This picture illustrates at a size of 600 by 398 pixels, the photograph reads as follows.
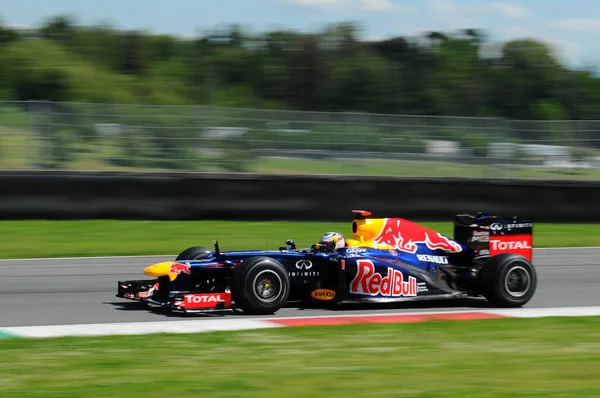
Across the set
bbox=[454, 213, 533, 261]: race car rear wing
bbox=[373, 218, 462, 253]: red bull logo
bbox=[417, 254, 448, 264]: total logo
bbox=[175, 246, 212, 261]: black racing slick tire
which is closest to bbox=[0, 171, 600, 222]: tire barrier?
bbox=[175, 246, 212, 261]: black racing slick tire

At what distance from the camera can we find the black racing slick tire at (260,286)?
348 inches

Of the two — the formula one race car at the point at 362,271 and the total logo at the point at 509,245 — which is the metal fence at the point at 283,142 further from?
the total logo at the point at 509,245

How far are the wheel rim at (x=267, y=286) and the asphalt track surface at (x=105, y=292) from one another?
231 millimetres

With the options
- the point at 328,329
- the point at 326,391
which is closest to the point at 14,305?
the point at 328,329

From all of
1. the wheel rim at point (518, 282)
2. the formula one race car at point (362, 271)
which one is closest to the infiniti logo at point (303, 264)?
the formula one race car at point (362, 271)

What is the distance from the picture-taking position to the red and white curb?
8.12m

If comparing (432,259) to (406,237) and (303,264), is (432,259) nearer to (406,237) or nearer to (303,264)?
(406,237)

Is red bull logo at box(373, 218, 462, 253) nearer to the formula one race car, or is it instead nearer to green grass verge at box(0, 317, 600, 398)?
the formula one race car

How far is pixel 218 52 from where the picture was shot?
3859 cm

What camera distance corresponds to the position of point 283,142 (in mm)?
17719

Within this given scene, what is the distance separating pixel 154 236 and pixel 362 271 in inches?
263

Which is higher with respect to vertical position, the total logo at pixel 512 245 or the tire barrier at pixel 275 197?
the tire barrier at pixel 275 197

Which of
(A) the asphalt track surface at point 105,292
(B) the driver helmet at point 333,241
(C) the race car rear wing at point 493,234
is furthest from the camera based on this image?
(C) the race car rear wing at point 493,234

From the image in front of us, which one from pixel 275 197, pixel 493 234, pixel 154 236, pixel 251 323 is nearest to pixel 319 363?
pixel 251 323
